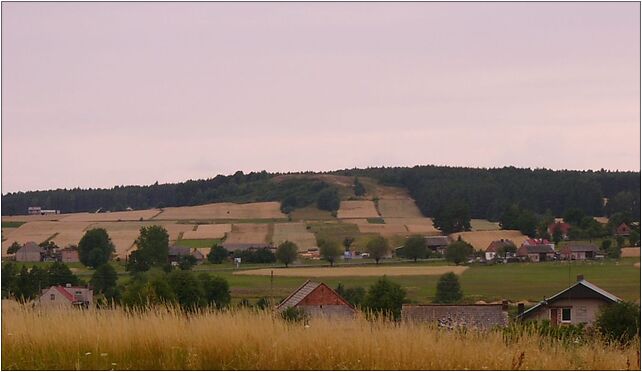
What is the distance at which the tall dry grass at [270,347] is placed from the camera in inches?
292

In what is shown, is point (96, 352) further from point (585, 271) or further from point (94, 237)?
point (94, 237)

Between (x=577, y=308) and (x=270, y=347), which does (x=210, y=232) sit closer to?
(x=577, y=308)

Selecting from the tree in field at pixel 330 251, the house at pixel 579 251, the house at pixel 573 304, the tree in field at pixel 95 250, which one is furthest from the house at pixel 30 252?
the house at pixel 579 251

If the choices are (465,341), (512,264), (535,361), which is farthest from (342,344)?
(512,264)

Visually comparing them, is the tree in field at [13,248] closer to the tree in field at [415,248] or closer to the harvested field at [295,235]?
the harvested field at [295,235]

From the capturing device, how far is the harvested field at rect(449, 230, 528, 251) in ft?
219

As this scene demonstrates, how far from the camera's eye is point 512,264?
60.0 m

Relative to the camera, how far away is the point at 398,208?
315 feet

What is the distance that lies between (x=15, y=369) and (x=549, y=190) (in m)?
83.4

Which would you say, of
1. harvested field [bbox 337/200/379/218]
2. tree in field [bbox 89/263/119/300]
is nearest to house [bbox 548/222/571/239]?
harvested field [bbox 337/200/379/218]

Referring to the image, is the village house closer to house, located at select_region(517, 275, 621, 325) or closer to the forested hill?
the forested hill

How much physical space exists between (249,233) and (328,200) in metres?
23.5

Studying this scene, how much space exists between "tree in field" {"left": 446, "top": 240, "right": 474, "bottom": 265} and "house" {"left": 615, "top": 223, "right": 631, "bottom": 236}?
31.5 feet

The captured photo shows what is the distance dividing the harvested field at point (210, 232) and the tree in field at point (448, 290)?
28.6 meters
